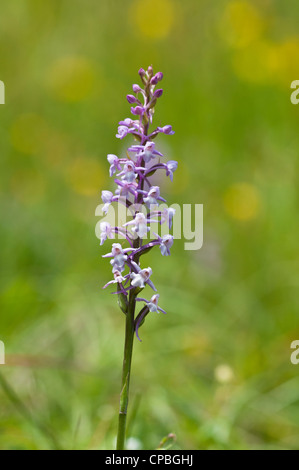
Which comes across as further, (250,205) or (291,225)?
(250,205)

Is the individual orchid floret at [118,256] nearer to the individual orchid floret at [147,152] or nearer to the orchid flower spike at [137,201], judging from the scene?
the orchid flower spike at [137,201]

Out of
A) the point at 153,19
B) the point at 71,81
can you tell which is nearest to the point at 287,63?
the point at 153,19

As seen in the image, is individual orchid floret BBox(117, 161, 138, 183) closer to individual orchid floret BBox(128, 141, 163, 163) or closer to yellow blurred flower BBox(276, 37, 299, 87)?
individual orchid floret BBox(128, 141, 163, 163)

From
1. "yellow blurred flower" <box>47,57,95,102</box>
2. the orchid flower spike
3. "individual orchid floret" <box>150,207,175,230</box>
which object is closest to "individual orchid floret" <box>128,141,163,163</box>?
the orchid flower spike

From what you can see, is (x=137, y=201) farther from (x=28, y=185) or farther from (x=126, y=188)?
(x=28, y=185)
